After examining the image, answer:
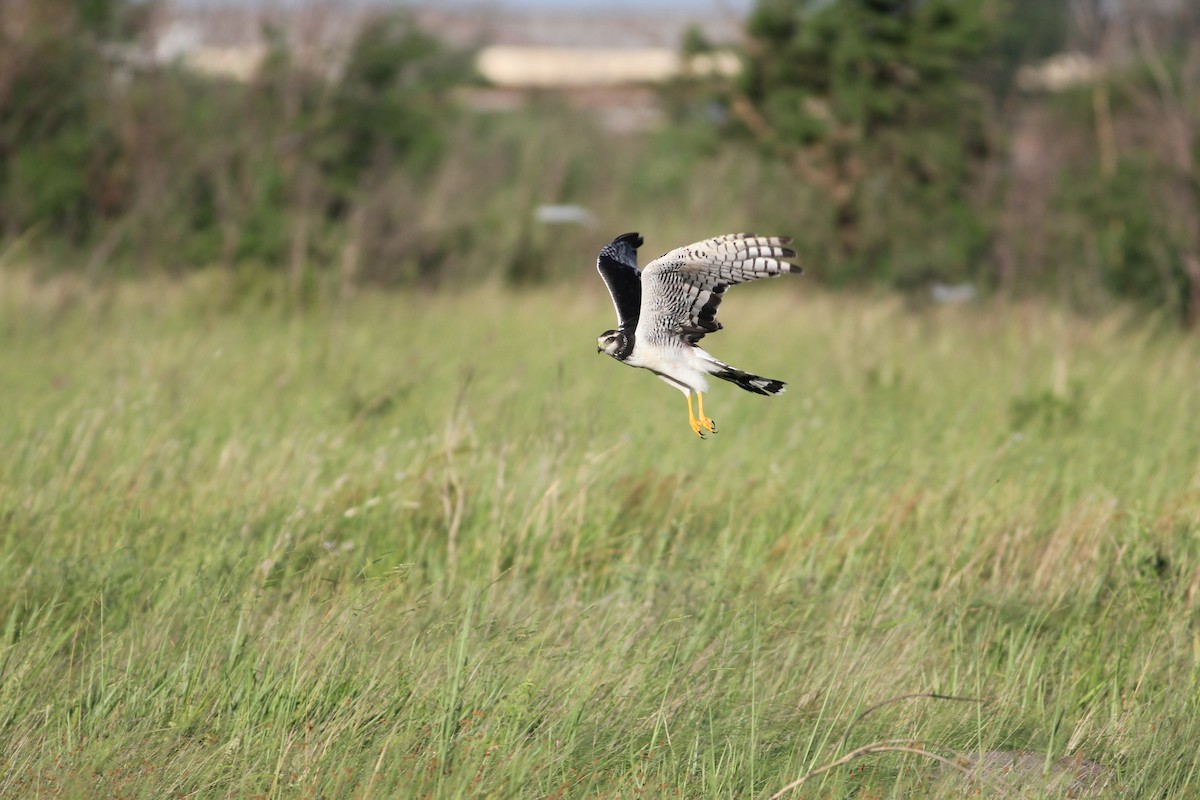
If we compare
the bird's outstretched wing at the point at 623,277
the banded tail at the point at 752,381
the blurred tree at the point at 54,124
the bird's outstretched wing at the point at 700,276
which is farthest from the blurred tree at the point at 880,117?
the banded tail at the point at 752,381

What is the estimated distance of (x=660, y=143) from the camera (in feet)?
60.7

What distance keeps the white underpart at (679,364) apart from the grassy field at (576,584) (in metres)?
0.91

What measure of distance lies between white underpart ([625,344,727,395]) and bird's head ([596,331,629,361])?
0.07ft

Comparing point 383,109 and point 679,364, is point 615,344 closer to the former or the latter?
point 679,364

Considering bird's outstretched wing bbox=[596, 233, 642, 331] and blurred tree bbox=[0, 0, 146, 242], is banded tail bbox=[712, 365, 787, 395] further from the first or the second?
blurred tree bbox=[0, 0, 146, 242]

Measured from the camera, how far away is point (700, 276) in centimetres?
284

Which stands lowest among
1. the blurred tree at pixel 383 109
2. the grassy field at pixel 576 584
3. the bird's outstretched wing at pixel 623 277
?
the grassy field at pixel 576 584

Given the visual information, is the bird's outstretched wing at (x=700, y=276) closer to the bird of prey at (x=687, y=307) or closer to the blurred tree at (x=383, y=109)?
the bird of prey at (x=687, y=307)

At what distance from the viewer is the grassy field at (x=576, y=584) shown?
3225 millimetres

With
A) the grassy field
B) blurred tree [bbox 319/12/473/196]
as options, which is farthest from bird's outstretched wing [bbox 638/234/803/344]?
blurred tree [bbox 319/12/473/196]

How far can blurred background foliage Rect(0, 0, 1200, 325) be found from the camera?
11.8m

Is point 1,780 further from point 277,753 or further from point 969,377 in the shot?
point 969,377

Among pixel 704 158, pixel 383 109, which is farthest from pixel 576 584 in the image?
pixel 704 158

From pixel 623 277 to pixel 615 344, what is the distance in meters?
0.35
